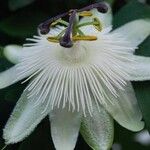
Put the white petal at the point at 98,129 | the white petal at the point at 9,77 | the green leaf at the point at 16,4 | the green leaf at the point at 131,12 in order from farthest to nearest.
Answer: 1. the green leaf at the point at 16,4
2. the green leaf at the point at 131,12
3. the white petal at the point at 9,77
4. the white petal at the point at 98,129

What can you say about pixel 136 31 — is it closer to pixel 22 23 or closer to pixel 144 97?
pixel 144 97

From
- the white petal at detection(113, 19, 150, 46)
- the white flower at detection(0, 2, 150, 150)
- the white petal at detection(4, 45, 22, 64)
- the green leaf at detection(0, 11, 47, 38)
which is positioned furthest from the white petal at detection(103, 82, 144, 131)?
the green leaf at detection(0, 11, 47, 38)

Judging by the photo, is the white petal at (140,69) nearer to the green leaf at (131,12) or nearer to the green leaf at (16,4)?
the green leaf at (131,12)

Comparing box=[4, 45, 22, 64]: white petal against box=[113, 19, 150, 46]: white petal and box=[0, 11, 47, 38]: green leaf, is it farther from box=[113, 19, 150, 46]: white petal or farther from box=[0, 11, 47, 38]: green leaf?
box=[113, 19, 150, 46]: white petal

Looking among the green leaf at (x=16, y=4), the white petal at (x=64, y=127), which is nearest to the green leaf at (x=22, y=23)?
the green leaf at (x=16, y=4)

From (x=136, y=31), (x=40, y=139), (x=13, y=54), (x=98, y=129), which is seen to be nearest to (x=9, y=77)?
(x=13, y=54)

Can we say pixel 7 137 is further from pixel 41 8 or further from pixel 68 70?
pixel 41 8
